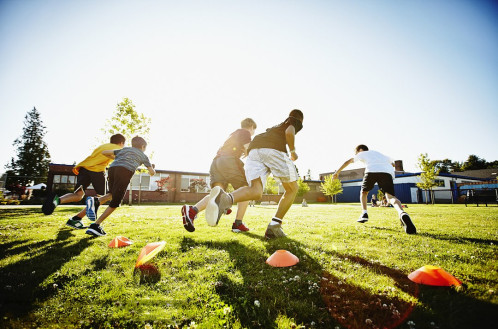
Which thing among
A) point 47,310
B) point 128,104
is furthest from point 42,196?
point 47,310

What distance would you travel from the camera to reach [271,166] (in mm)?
4020

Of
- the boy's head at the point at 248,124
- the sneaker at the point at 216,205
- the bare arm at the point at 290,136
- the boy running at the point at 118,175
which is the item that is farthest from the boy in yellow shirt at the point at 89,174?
the bare arm at the point at 290,136

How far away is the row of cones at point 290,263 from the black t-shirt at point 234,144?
2.26 metres

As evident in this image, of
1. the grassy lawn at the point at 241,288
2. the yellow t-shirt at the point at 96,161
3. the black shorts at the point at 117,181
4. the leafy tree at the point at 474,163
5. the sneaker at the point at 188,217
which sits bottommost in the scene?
the grassy lawn at the point at 241,288

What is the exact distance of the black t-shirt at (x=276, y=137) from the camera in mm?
4113

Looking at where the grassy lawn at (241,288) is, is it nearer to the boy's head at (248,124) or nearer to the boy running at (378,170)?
the boy running at (378,170)

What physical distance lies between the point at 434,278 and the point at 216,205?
2.49 meters

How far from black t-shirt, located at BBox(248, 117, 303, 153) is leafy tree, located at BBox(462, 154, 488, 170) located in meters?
104

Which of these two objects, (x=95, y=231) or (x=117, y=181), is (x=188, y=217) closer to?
(x=117, y=181)

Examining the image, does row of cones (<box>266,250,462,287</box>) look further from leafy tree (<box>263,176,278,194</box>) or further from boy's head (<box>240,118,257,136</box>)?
leafy tree (<box>263,176,278,194</box>)

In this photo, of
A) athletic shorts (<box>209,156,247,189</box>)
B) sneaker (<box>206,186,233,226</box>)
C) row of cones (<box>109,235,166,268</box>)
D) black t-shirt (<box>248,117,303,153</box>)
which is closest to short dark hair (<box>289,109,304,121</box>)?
black t-shirt (<box>248,117,303,153</box>)

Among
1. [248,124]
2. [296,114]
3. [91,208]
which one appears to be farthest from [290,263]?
[91,208]

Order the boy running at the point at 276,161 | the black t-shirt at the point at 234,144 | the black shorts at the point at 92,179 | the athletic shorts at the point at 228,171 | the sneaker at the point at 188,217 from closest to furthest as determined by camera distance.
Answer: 1. the sneaker at the point at 188,217
2. the boy running at the point at 276,161
3. the athletic shorts at the point at 228,171
4. the black t-shirt at the point at 234,144
5. the black shorts at the point at 92,179

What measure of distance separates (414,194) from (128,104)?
1789 inches
